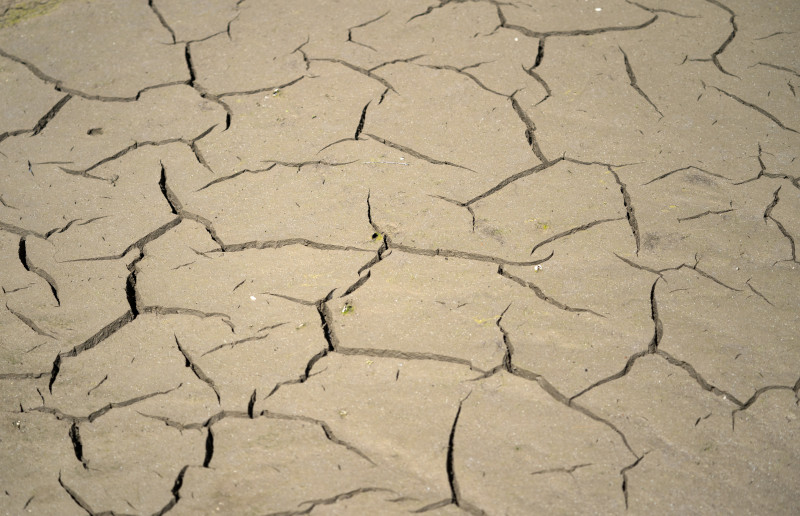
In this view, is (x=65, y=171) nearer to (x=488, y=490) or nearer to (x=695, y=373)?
(x=488, y=490)

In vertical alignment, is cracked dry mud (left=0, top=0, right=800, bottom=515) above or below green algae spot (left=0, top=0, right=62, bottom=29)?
below

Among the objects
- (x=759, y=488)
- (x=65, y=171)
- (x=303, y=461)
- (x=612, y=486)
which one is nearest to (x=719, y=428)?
(x=759, y=488)

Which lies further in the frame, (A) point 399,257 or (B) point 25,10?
(B) point 25,10

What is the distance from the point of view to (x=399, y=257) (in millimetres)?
2631

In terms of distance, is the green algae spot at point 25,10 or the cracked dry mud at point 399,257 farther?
the green algae spot at point 25,10

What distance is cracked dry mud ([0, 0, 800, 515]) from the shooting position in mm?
2029

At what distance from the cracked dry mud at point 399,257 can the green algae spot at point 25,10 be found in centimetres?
2

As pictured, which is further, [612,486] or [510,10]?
[510,10]

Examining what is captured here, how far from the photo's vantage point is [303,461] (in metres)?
2.04

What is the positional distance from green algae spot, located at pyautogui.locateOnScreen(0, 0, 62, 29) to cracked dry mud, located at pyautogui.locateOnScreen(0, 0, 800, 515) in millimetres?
16

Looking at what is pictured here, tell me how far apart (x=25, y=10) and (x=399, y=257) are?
106 inches

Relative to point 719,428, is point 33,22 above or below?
above

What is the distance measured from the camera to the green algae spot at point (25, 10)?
149 inches

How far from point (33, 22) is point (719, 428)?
3.73 metres
